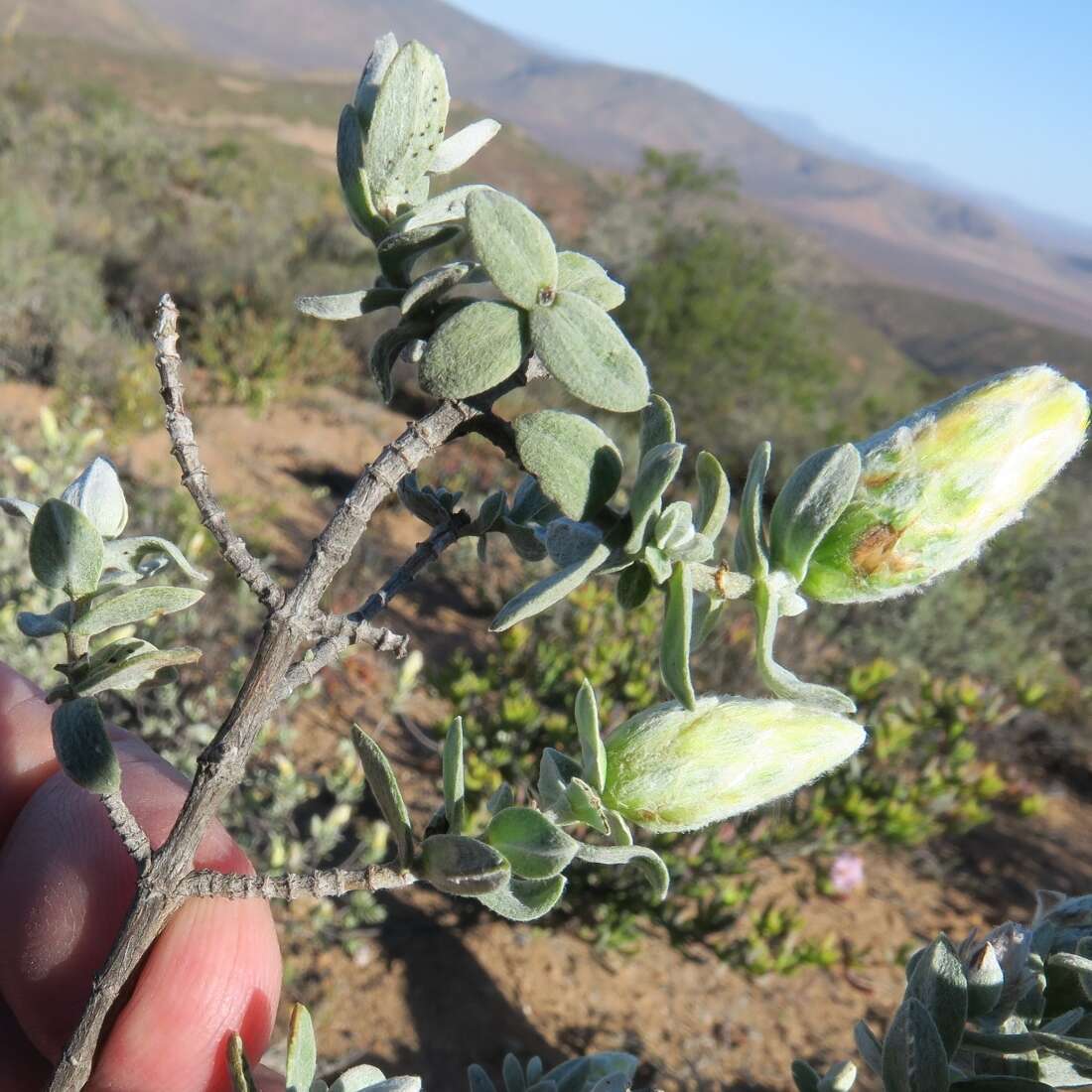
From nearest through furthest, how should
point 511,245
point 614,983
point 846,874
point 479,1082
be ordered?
point 511,245
point 479,1082
point 614,983
point 846,874

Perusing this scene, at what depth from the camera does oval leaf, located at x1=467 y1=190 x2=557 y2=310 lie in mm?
555

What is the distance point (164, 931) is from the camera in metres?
1.25

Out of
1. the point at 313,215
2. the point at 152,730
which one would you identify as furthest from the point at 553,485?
the point at 313,215

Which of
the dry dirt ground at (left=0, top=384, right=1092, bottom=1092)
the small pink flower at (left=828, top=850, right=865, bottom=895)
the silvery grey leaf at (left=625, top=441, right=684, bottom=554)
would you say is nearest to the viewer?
the silvery grey leaf at (left=625, top=441, right=684, bottom=554)

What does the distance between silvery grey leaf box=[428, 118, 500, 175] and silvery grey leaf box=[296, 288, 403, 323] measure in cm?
12

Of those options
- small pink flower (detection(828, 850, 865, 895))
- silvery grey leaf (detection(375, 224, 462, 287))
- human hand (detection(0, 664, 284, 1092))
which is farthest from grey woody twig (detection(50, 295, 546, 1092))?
small pink flower (detection(828, 850, 865, 895))

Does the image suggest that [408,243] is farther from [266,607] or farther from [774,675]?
[774,675]

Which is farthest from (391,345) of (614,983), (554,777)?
(614,983)

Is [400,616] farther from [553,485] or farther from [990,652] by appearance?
[553,485]

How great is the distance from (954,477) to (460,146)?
1.56ft

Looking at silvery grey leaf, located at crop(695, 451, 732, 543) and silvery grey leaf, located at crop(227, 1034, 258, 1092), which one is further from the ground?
silvery grey leaf, located at crop(695, 451, 732, 543)

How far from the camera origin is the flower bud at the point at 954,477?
1.94ft

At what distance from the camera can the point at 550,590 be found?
563 mm

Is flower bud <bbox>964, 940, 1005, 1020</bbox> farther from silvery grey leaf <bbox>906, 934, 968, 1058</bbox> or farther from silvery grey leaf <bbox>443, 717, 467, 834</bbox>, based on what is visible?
silvery grey leaf <bbox>443, 717, 467, 834</bbox>
